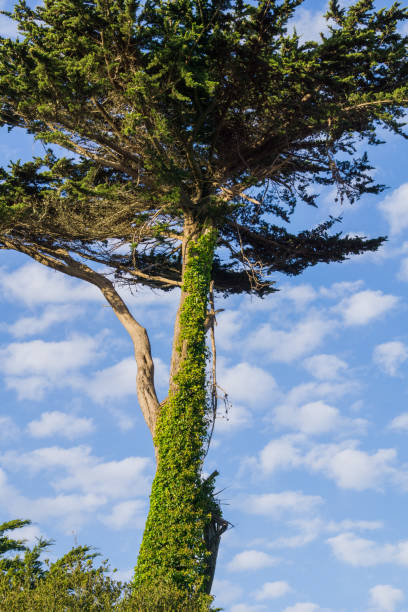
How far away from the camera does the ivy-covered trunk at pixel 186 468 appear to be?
1169 centimetres

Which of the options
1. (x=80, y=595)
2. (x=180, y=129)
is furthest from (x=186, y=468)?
(x=180, y=129)

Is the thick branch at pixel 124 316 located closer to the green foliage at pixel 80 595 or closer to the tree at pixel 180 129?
the tree at pixel 180 129

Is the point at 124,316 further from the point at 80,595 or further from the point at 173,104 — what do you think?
the point at 80,595

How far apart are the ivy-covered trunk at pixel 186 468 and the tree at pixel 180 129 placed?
0.03 m

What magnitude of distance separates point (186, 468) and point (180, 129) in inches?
294

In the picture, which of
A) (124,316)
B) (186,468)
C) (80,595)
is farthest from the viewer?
(124,316)

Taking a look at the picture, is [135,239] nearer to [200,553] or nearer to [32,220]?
[32,220]

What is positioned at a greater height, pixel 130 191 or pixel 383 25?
pixel 383 25

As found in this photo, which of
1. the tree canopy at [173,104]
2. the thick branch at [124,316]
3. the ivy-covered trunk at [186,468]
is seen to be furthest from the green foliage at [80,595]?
the tree canopy at [173,104]

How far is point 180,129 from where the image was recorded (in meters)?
13.9

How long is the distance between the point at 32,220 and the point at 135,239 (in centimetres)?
265

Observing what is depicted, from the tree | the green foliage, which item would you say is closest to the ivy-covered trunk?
the tree

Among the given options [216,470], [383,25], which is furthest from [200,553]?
[383,25]

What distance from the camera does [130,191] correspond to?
14.3m
